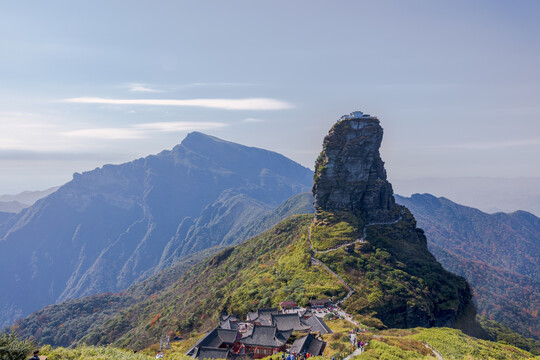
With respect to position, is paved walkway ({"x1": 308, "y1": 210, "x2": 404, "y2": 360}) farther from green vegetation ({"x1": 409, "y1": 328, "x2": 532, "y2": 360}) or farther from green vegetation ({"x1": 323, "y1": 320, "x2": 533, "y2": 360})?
green vegetation ({"x1": 409, "y1": 328, "x2": 532, "y2": 360})

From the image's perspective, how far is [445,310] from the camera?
70562mm

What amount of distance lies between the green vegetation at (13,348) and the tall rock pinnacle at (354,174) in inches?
3251

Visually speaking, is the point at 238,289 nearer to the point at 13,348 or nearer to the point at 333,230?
the point at 333,230

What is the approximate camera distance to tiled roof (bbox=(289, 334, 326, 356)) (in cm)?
3922

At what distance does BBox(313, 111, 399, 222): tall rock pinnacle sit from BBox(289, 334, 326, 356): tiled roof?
189 ft

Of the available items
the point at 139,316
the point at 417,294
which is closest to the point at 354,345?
the point at 417,294

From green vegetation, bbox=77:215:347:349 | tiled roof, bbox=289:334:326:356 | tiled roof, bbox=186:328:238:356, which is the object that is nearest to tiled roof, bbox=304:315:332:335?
tiled roof, bbox=289:334:326:356

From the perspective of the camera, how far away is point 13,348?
2178cm

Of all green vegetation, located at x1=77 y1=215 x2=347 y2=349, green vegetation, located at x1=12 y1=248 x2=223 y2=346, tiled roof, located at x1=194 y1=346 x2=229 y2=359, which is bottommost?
green vegetation, located at x1=12 y1=248 x2=223 y2=346

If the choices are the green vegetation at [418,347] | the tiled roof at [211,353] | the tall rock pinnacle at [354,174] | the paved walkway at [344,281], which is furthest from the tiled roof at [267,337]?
the tall rock pinnacle at [354,174]

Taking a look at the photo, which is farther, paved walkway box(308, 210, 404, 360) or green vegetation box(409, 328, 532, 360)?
green vegetation box(409, 328, 532, 360)

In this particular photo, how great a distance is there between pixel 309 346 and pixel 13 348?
97.6 feet

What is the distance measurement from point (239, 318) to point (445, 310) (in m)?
43.5

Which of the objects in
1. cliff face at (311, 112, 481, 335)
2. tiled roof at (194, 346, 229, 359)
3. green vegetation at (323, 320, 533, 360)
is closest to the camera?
green vegetation at (323, 320, 533, 360)
